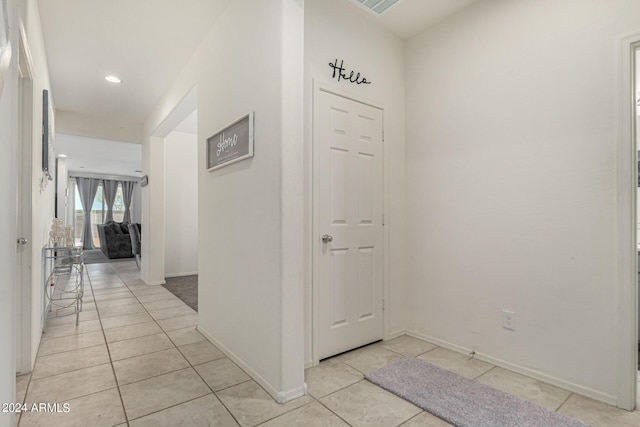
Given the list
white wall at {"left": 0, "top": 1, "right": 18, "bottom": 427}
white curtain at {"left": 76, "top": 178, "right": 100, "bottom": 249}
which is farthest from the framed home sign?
white curtain at {"left": 76, "top": 178, "right": 100, "bottom": 249}

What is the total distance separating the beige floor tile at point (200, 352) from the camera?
242cm

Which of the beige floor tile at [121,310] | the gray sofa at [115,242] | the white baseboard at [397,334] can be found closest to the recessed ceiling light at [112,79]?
the beige floor tile at [121,310]

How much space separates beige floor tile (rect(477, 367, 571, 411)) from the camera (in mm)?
1860

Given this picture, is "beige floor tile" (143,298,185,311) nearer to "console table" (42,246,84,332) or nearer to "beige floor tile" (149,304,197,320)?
"beige floor tile" (149,304,197,320)

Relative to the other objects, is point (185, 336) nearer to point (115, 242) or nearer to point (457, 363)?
point (457, 363)

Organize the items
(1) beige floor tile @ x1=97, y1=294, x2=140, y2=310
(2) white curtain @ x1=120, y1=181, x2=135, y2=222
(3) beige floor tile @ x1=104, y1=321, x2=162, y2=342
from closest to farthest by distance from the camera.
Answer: (3) beige floor tile @ x1=104, y1=321, x2=162, y2=342, (1) beige floor tile @ x1=97, y1=294, x2=140, y2=310, (2) white curtain @ x1=120, y1=181, x2=135, y2=222

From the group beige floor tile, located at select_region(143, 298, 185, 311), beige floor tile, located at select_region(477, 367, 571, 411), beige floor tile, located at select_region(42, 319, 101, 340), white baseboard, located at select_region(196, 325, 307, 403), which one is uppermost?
white baseboard, located at select_region(196, 325, 307, 403)

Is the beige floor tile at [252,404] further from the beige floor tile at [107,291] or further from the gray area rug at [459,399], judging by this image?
the beige floor tile at [107,291]

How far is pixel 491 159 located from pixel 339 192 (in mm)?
1151

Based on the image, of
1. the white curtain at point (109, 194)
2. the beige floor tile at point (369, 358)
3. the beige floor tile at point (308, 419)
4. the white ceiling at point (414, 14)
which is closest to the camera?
the beige floor tile at point (308, 419)

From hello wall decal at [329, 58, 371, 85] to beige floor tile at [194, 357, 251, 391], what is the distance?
2.27 meters

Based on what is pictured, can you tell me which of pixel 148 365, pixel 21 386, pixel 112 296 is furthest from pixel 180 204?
pixel 21 386

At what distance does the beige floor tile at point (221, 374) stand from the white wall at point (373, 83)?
0.48m

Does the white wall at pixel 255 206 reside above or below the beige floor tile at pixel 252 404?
above
